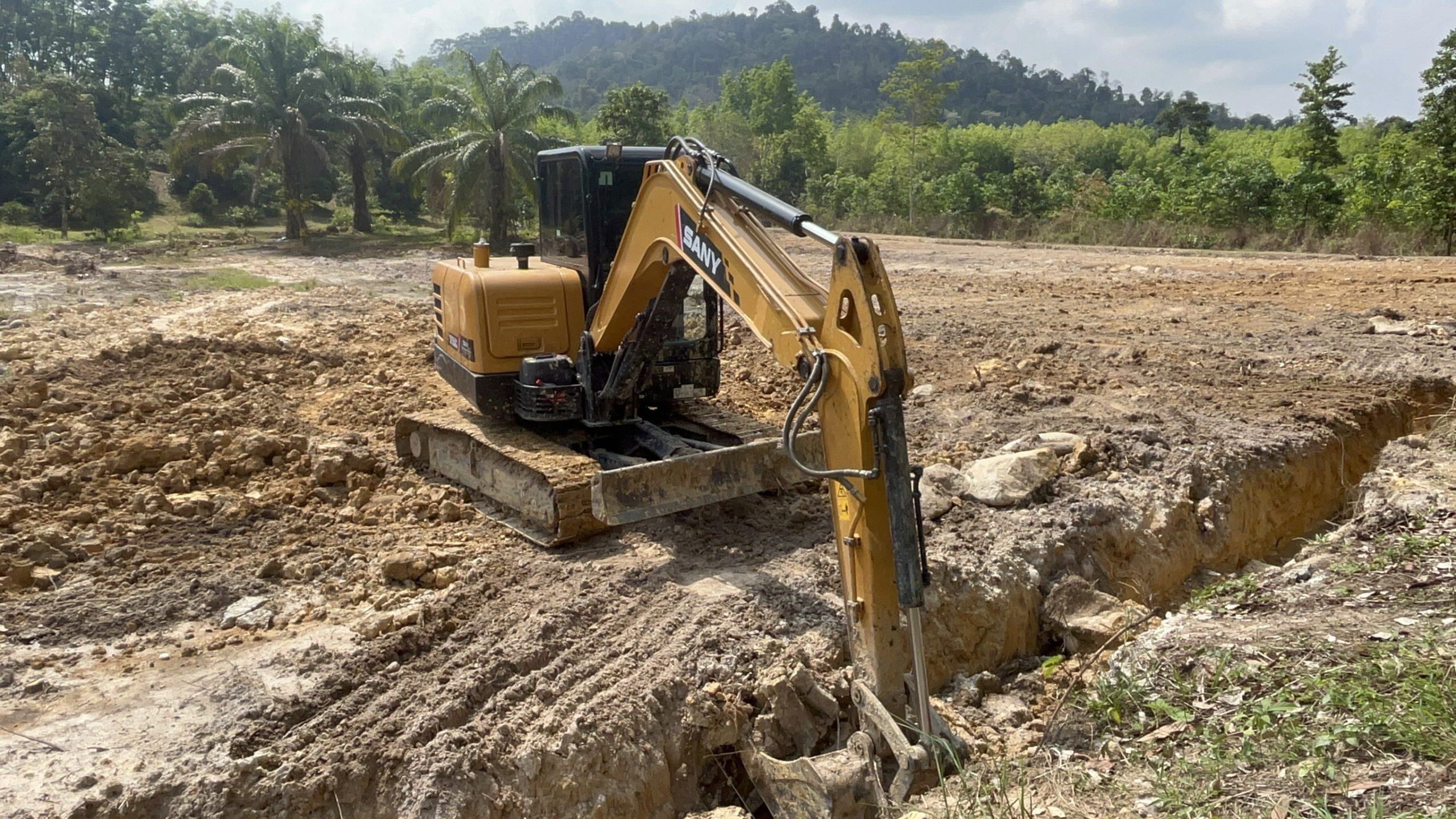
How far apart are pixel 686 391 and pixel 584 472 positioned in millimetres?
1132

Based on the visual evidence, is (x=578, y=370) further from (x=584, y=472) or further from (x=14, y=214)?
(x=14, y=214)

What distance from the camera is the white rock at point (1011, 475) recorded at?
6629mm

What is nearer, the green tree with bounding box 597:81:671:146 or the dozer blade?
the dozer blade

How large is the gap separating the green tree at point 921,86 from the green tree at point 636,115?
24.7 ft

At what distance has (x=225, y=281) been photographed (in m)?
18.7

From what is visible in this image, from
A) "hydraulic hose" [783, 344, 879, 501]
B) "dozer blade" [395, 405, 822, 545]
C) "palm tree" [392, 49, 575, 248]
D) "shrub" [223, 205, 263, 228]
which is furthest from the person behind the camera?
"shrub" [223, 205, 263, 228]

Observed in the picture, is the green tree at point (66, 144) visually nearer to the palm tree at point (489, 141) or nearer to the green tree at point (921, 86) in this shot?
the palm tree at point (489, 141)

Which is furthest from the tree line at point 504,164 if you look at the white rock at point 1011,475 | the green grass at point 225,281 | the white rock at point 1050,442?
the white rock at point 1011,475

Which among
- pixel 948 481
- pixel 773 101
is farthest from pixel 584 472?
pixel 773 101

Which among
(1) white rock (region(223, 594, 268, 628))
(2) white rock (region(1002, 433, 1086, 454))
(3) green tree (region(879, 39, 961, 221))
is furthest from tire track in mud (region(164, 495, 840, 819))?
(3) green tree (region(879, 39, 961, 221))

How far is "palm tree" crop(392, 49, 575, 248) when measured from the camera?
2584 centimetres

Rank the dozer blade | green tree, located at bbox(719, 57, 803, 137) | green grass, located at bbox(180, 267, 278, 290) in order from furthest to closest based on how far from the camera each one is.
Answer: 1. green tree, located at bbox(719, 57, 803, 137)
2. green grass, located at bbox(180, 267, 278, 290)
3. the dozer blade

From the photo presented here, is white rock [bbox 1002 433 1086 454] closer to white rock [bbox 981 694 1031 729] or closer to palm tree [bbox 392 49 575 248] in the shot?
white rock [bbox 981 694 1031 729]

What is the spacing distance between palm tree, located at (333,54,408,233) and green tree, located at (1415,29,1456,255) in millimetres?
25996
